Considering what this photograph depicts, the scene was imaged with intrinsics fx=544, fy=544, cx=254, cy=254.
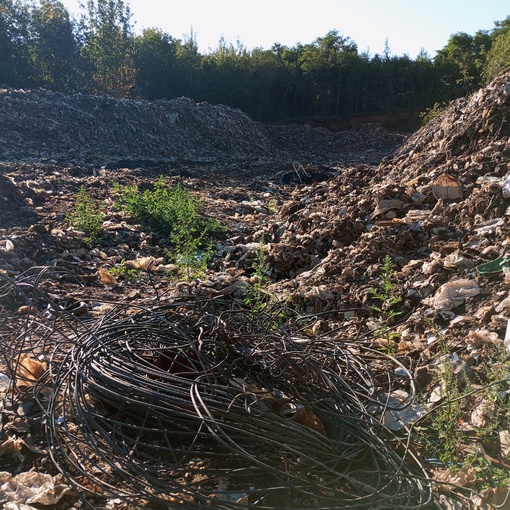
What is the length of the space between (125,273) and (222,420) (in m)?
2.98

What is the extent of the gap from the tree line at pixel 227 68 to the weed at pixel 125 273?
19.1m

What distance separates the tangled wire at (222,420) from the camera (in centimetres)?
191

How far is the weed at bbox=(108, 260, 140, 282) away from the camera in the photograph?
15.8 feet

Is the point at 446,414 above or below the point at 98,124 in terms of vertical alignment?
below

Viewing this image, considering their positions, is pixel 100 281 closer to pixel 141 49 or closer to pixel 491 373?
pixel 491 373

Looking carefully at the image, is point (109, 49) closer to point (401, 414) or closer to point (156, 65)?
point (156, 65)

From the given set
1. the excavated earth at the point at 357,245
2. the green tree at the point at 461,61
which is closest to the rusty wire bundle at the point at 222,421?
the excavated earth at the point at 357,245

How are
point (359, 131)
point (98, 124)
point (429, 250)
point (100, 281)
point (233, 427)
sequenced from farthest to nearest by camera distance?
point (359, 131) < point (98, 124) < point (100, 281) < point (429, 250) < point (233, 427)

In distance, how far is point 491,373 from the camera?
2.29 m

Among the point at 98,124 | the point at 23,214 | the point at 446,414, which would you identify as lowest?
the point at 446,414

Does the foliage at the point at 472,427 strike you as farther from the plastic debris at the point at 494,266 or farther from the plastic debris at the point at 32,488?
the plastic debris at the point at 32,488

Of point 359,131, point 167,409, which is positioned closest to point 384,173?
point 167,409

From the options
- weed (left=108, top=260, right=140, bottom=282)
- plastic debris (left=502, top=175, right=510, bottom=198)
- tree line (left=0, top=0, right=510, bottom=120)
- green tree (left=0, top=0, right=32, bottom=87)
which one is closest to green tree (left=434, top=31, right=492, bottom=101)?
tree line (left=0, top=0, right=510, bottom=120)

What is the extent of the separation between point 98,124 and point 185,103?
455 centimetres
